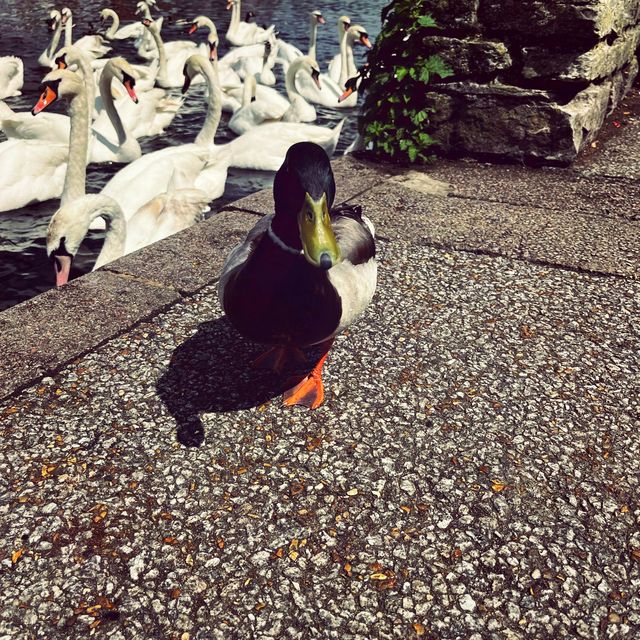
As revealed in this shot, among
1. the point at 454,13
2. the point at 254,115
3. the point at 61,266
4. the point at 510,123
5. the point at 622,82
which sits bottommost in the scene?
the point at 254,115

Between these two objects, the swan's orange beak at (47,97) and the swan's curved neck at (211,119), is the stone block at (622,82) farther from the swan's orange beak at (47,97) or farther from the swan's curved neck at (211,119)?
the swan's orange beak at (47,97)

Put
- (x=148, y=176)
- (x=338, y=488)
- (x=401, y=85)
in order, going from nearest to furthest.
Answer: (x=338, y=488), (x=401, y=85), (x=148, y=176)

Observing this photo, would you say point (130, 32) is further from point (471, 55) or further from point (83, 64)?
point (471, 55)

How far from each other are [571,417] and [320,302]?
1.25 m

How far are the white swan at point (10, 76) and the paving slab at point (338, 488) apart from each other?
1037cm

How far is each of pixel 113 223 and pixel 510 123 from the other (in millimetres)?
3314

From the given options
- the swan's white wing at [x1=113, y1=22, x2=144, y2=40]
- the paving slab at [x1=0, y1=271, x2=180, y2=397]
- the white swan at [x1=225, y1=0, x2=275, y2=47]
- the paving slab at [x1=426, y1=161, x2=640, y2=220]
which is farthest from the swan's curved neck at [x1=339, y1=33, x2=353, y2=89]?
the paving slab at [x1=0, y1=271, x2=180, y2=397]

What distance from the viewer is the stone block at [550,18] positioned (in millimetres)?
5852

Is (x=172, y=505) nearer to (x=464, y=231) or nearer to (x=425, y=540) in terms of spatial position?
(x=425, y=540)

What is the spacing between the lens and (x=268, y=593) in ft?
7.74

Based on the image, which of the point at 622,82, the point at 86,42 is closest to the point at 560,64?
the point at 622,82

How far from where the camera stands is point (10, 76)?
12.9 m

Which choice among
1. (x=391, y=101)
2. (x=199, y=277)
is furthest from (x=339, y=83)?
(x=199, y=277)

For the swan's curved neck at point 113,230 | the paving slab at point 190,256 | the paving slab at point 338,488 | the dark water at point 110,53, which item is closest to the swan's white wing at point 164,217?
the swan's curved neck at point 113,230
